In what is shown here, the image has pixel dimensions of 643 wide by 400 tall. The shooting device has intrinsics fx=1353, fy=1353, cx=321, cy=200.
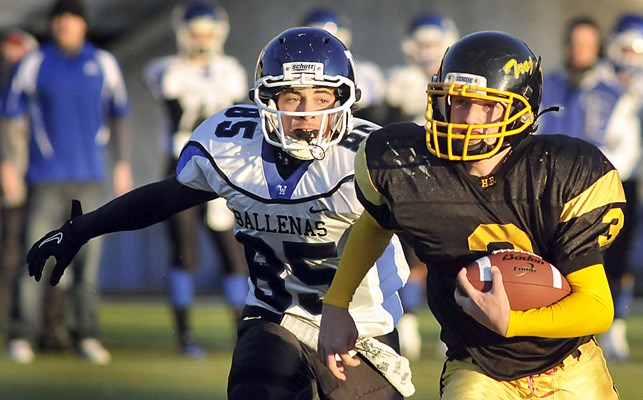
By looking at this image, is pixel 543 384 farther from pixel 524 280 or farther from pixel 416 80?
pixel 416 80

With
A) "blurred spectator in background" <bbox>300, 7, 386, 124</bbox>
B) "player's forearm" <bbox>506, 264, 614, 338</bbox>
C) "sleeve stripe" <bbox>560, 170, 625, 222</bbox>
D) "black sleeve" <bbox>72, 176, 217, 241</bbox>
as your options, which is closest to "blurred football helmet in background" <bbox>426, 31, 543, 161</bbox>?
"sleeve stripe" <bbox>560, 170, 625, 222</bbox>

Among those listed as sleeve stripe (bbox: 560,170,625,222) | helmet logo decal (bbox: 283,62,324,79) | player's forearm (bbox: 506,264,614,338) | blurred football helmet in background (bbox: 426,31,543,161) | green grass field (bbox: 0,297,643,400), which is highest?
helmet logo decal (bbox: 283,62,324,79)

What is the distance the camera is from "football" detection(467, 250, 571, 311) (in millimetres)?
3527

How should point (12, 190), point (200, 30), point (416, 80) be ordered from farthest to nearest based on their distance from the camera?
point (12, 190) < point (416, 80) < point (200, 30)

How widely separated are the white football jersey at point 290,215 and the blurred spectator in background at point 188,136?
11.7 feet

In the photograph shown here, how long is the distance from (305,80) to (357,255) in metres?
0.68

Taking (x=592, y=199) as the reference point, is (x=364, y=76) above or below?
above

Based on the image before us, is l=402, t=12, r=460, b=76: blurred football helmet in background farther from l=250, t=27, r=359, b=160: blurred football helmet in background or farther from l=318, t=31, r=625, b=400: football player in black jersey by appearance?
l=318, t=31, r=625, b=400: football player in black jersey

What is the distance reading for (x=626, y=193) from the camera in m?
8.11

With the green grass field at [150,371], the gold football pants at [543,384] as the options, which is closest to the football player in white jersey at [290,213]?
the gold football pants at [543,384]

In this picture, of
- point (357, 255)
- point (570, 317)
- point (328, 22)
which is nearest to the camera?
point (570, 317)

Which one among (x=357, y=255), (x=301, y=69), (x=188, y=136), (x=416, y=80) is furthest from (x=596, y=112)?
(x=357, y=255)

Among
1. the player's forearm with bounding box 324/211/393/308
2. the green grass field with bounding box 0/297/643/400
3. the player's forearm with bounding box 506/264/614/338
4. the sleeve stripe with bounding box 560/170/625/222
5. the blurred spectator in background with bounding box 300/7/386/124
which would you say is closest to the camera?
the player's forearm with bounding box 506/264/614/338

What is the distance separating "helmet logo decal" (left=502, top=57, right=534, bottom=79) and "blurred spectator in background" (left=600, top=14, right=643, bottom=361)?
428 centimetres
